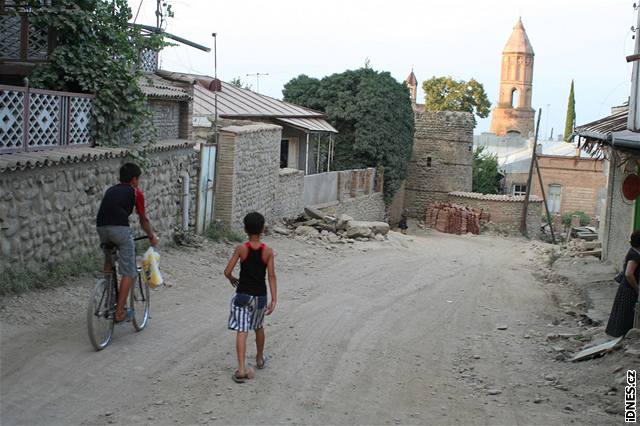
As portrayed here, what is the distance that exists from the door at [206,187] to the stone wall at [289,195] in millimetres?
4545

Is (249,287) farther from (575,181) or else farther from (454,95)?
(454,95)

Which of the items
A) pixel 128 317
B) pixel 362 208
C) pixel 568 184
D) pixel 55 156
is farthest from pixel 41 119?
pixel 568 184

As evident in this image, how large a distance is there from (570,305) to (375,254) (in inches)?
254

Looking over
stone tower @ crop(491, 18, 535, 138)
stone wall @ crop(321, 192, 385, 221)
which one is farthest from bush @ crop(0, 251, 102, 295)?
stone tower @ crop(491, 18, 535, 138)

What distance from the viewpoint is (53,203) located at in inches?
372

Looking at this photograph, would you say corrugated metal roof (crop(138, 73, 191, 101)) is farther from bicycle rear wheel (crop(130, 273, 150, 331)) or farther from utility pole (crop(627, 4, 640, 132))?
utility pole (crop(627, 4, 640, 132))

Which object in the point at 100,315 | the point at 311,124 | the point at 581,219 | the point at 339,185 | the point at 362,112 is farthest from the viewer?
the point at 581,219

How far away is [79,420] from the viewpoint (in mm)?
5383

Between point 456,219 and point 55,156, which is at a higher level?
point 55,156

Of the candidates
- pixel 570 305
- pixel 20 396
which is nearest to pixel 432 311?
pixel 570 305

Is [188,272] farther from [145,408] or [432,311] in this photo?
[145,408]

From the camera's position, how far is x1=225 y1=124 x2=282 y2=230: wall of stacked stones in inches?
680

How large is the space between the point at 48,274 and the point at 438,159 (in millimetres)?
33857

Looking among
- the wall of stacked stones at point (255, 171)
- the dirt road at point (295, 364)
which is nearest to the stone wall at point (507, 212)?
the wall of stacked stones at point (255, 171)
